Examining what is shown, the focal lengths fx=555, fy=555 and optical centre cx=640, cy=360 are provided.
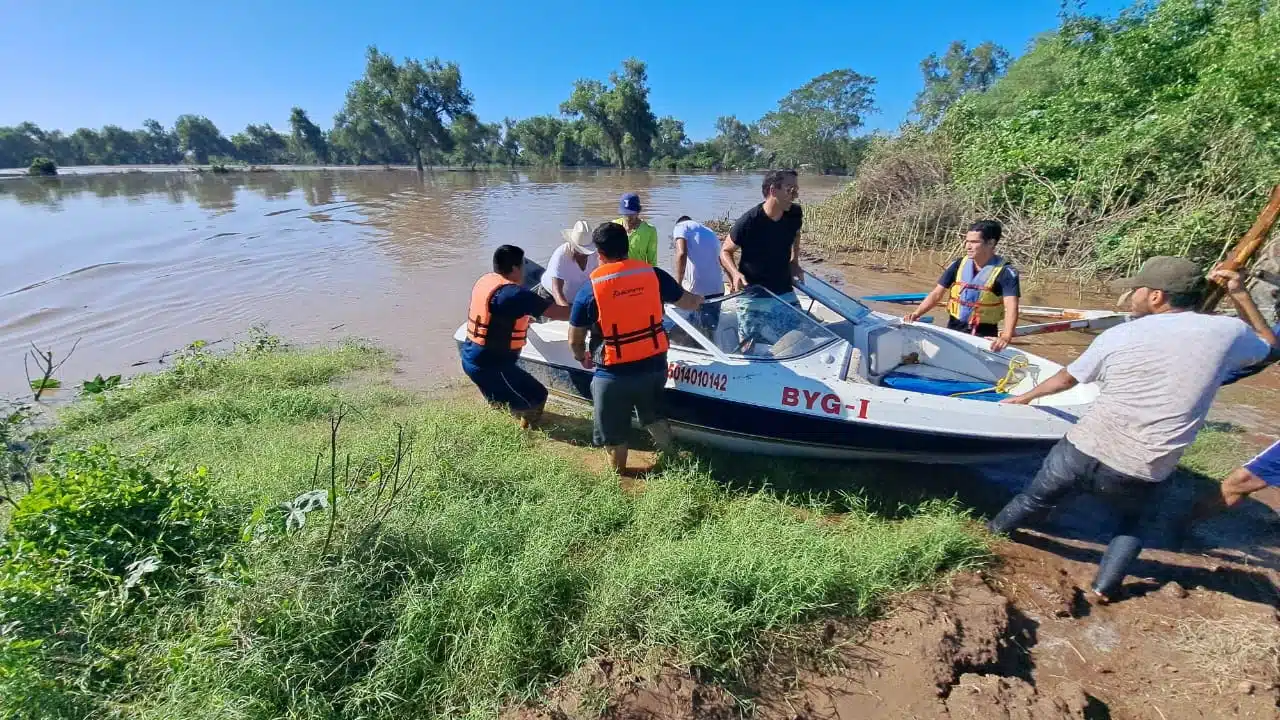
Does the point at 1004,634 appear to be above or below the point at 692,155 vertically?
below

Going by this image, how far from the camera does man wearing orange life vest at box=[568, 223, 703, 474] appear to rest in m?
3.29

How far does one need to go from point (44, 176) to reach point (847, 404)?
64.8 meters

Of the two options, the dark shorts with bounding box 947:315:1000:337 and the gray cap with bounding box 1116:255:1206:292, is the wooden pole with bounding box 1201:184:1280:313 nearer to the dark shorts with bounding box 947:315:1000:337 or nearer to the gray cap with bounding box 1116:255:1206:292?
the dark shorts with bounding box 947:315:1000:337

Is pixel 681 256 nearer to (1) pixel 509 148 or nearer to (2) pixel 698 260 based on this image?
(2) pixel 698 260

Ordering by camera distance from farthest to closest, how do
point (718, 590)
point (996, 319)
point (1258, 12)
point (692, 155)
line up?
1. point (692, 155)
2. point (1258, 12)
3. point (996, 319)
4. point (718, 590)

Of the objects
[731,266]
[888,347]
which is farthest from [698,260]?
[888,347]

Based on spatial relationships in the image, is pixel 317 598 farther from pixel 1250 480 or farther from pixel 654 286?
pixel 1250 480

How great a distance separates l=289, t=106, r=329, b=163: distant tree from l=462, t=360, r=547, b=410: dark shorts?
86937 mm

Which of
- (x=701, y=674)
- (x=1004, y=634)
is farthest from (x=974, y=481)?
(x=701, y=674)

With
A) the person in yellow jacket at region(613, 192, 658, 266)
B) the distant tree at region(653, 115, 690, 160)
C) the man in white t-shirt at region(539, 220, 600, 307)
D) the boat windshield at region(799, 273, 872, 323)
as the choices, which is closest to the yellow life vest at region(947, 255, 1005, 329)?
the boat windshield at region(799, 273, 872, 323)

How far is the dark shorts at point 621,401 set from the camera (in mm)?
3498

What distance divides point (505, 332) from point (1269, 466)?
427 cm

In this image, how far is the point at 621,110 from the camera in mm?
56781

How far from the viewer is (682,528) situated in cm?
320
